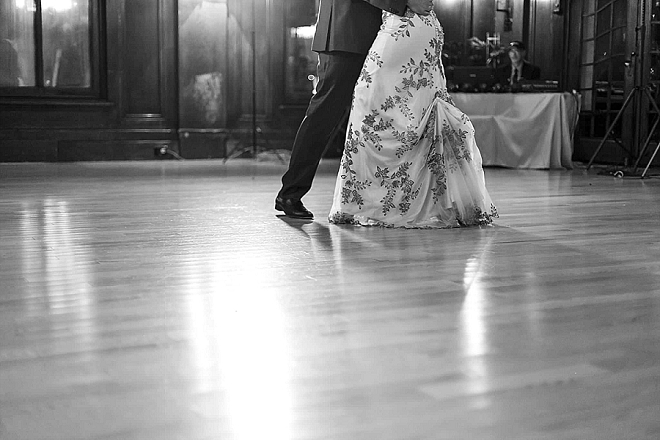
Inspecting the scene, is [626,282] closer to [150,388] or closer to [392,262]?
[392,262]

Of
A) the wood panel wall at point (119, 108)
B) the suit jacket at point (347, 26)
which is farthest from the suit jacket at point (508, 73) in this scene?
the suit jacket at point (347, 26)

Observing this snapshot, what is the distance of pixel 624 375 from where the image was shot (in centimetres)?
112

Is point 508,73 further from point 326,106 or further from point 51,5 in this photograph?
point 326,106

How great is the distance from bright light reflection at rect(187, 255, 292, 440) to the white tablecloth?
4220 millimetres

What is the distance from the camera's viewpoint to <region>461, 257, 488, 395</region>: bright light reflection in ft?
3.62

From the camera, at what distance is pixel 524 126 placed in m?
5.83

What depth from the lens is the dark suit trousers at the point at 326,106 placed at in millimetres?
2738

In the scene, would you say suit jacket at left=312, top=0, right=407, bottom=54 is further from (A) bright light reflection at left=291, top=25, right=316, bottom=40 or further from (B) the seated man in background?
(A) bright light reflection at left=291, top=25, right=316, bottom=40

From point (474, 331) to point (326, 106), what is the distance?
1.51 meters

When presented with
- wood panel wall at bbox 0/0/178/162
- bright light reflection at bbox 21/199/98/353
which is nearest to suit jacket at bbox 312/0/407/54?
bright light reflection at bbox 21/199/98/353

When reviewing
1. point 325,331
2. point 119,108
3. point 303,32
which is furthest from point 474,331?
point 303,32

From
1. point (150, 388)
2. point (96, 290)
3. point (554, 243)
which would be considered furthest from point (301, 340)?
point (554, 243)

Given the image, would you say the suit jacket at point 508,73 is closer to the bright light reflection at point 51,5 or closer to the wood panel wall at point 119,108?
the wood panel wall at point 119,108

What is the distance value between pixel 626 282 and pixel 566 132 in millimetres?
4155
